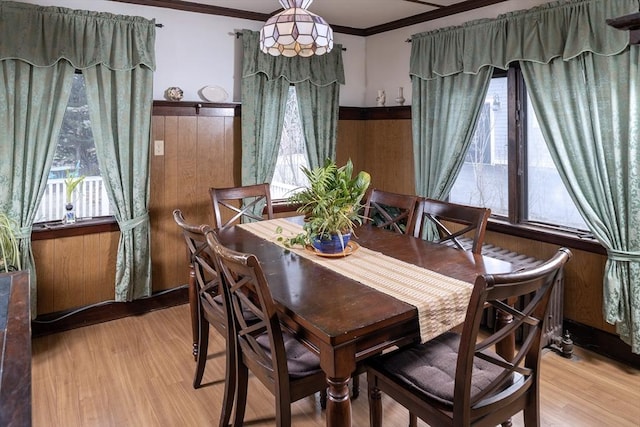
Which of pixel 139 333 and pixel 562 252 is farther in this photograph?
pixel 139 333

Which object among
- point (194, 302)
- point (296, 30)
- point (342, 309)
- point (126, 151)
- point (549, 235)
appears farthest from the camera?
point (126, 151)

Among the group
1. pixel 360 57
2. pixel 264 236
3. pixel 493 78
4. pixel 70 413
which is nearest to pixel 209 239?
pixel 264 236

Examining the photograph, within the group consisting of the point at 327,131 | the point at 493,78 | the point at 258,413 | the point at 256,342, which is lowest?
the point at 258,413

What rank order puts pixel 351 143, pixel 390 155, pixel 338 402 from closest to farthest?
1. pixel 338 402
2. pixel 390 155
3. pixel 351 143

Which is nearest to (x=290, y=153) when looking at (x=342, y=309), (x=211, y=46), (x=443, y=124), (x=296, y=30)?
(x=211, y=46)

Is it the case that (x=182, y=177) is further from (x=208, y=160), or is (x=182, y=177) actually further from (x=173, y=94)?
(x=173, y=94)

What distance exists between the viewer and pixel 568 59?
2.78 meters

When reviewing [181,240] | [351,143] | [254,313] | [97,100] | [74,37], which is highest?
[74,37]

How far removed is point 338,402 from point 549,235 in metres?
Answer: 2.23

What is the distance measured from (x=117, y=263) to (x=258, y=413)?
1738mm

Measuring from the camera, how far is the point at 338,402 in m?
1.48

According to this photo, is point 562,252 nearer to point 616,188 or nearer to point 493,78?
point 616,188

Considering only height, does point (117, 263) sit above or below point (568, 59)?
below

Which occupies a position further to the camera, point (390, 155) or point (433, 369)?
point (390, 155)
